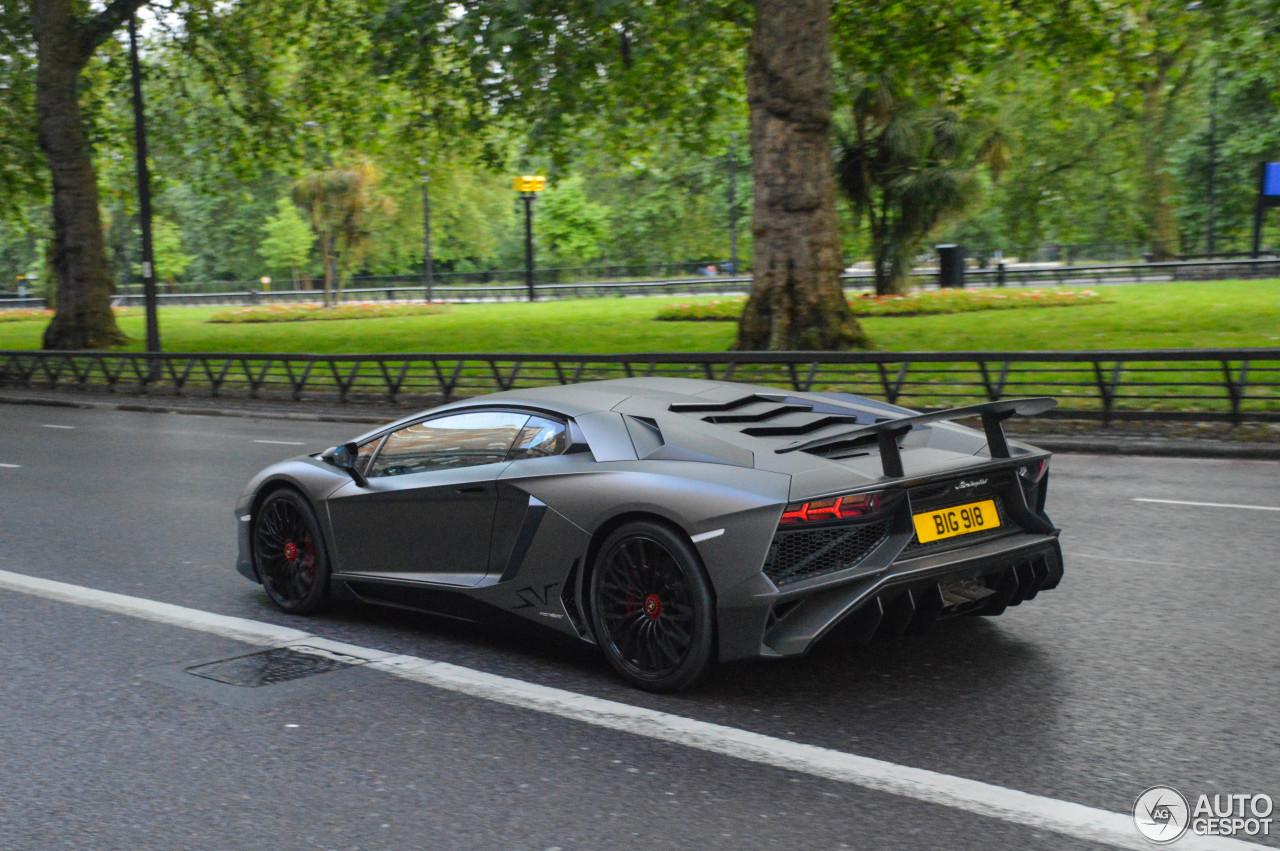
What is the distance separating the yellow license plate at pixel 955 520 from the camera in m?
5.06

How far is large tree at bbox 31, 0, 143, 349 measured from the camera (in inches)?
1184

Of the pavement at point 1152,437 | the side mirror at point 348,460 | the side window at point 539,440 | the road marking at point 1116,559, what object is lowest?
the pavement at point 1152,437

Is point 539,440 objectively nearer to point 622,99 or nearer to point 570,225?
point 622,99

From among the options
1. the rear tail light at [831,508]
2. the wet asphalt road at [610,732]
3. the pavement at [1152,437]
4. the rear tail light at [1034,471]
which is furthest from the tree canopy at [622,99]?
the rear tail light at [831,508]

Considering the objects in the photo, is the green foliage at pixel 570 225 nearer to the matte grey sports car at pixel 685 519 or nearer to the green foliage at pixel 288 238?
the green foliage at pixel 288 238

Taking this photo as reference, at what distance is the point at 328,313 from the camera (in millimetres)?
47188

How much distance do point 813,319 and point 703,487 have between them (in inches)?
567

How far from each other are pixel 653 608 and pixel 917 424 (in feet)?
4.24

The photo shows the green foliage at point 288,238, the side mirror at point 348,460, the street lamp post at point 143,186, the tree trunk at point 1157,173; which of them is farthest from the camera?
the green foliage at point 288,238

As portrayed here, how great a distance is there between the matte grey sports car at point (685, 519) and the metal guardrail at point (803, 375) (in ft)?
30.3

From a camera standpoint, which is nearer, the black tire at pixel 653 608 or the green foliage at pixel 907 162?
the black tire at pixel 653 608

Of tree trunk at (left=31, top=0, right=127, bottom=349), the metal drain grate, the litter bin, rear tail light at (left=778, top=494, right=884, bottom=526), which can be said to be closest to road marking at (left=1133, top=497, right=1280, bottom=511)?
rear tail light at (left=778, top=494, right=884, bottom=526)

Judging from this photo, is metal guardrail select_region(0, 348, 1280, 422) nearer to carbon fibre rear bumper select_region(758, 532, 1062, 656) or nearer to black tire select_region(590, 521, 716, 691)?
carbon fibre rear bumper select_region(758, 532, 1062, 656)

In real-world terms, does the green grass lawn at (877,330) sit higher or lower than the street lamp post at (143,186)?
lower
